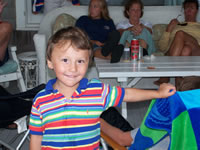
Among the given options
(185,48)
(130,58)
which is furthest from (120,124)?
(185,48)

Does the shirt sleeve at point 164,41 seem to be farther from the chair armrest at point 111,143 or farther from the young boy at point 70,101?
the young boy at point 70,101

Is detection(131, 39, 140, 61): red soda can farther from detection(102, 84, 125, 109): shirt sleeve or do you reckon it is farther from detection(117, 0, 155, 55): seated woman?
detection(102, 84, 125, 109): shirt sleeve

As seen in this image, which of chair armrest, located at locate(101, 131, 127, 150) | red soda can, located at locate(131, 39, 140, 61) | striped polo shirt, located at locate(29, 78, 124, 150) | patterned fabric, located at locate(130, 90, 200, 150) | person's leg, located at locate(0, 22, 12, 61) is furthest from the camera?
person's leg, located at locate(0, 22, 12, 61)

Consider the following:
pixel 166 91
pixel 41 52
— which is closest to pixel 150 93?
pixel 166 91

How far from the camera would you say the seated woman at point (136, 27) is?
3.97m

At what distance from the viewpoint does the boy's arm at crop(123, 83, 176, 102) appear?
1.17 m

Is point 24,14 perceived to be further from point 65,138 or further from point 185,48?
point 65,138

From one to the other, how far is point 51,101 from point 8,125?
0.89m

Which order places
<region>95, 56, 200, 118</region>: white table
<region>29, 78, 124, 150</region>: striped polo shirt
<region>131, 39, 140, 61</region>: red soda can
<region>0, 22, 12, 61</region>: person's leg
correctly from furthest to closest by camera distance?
<region>0, 22, 12, 61</region>: person's leg < <region>131, 39, 140, 61</region>: red soda can < <region>95, 56, 200, 118</region>: white table < <region>29, 78, 124, 150</region>: striped polo shirt

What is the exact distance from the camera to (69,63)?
135 centimetres

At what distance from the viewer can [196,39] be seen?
4.07 metres

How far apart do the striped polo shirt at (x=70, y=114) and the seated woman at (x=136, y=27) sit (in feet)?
7.74

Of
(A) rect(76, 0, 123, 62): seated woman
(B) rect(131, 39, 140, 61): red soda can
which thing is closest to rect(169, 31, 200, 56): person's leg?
(B) rect(131, 39, 140, 61): red soda can

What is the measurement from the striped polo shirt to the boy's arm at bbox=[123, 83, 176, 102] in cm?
3
